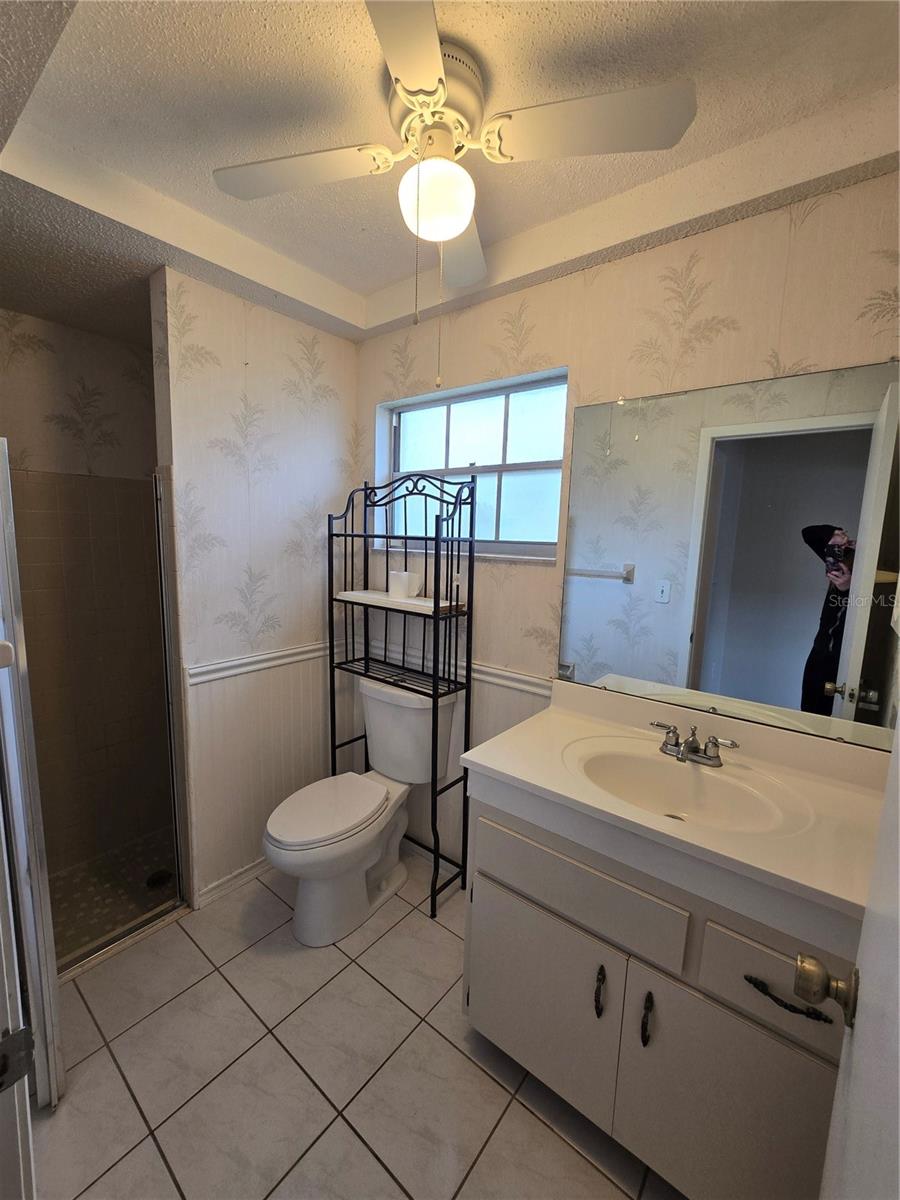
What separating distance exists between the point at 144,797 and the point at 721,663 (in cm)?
248

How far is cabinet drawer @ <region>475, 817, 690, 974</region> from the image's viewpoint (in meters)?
0.94

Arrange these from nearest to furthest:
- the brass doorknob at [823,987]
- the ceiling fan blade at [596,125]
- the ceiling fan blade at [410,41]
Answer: the brass doorknob at [823,987] < the ceiling fan blade at [410,41] < the ceiling fan blade at [596,125]

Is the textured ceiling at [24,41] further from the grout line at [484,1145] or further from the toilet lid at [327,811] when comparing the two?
the grout line at [484,1145]

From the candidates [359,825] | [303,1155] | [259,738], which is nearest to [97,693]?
[259,738]

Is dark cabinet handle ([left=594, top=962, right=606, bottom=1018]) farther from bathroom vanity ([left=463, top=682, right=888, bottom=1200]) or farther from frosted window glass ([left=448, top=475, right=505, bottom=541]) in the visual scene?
frosted window glass ([left=448, top=475, right=505, bottom=541])

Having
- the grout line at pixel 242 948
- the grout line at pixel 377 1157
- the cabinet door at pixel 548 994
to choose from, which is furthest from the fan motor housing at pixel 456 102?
the grout line at pixel 242 948

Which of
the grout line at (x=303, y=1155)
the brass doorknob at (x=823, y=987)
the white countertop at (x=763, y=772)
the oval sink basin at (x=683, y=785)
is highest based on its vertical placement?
the brass doorknob at (x=823, y=987)

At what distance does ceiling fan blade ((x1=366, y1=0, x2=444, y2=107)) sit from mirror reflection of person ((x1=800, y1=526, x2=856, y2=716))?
1211 millimetres

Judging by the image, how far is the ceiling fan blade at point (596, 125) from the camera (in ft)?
2.57

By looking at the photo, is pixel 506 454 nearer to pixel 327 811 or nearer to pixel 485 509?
pixel 485 509

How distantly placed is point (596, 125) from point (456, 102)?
305 mm

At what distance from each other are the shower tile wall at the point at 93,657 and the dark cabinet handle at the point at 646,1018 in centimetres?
221

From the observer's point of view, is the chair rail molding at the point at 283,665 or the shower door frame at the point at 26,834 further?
the chair rail molding at the point at 283,665

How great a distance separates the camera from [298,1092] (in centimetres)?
119
